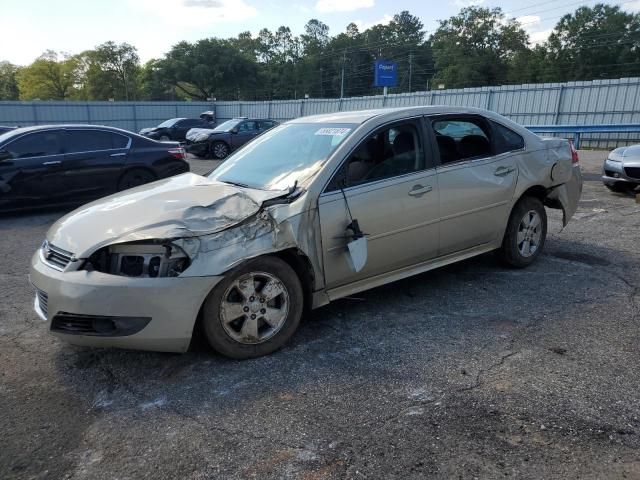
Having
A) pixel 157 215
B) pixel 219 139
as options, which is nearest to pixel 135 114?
pixel 219 139

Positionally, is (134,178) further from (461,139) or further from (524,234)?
(524,234)

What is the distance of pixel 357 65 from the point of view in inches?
3725

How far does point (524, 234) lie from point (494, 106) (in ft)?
66.6

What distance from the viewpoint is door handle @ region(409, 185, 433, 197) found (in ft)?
13.4

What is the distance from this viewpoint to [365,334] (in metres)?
3.74

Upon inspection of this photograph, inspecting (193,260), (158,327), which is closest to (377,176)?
(193,260)

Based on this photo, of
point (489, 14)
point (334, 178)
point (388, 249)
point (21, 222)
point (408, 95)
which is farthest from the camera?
point (489, 14)

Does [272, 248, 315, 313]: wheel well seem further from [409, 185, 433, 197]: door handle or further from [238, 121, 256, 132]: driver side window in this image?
[238, 121, 256, 132]: driver side window

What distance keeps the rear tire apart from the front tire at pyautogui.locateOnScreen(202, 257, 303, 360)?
6.20 m

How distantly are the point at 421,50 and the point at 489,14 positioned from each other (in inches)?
645

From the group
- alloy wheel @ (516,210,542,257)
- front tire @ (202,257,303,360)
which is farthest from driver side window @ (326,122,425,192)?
alloy wheel @ (516,210,542,257)

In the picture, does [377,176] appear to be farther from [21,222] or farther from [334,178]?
[21,222]

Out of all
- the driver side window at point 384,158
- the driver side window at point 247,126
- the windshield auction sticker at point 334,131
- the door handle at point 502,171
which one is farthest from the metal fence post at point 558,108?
the windshield auction sticker at point 334,131

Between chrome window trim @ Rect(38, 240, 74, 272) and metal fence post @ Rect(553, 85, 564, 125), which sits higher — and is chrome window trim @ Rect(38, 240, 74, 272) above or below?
below
